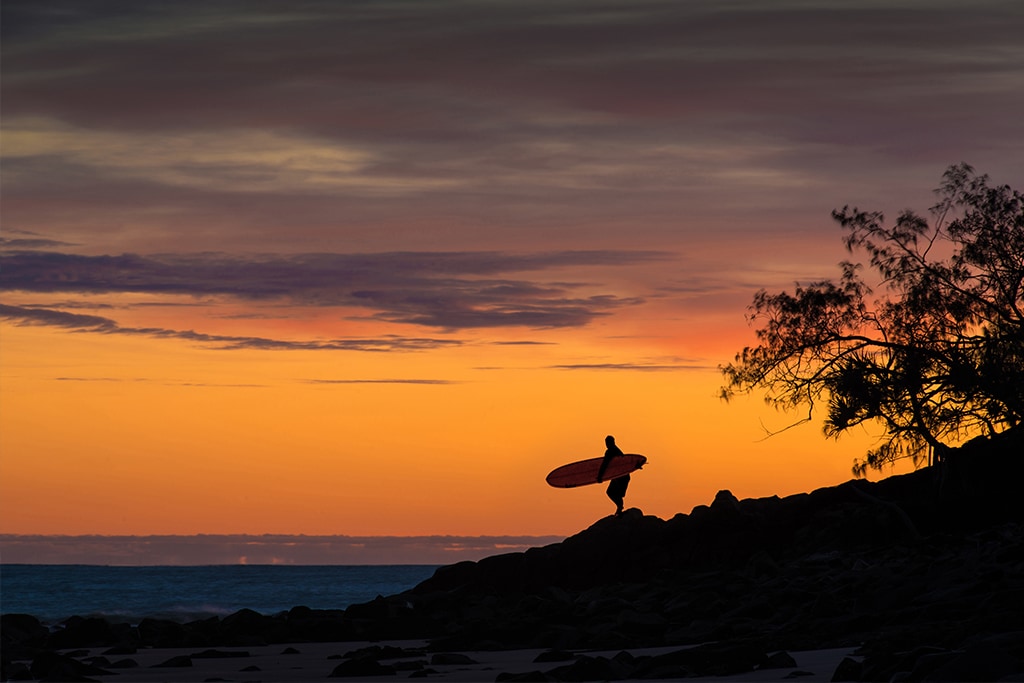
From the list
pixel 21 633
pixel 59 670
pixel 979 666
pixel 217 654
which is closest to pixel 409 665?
pixel 59 670

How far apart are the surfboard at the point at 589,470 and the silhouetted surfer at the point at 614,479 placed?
215 millimetres

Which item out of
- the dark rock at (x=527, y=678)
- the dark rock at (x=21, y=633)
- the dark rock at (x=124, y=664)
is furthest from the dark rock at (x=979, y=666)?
the dark rock at (x=21, y=633)

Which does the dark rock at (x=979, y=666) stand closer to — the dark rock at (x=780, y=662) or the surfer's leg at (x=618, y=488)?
the dark rock at (x=780, y=662)

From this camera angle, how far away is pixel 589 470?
4100 cm

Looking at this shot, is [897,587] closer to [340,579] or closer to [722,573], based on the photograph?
[722,573]

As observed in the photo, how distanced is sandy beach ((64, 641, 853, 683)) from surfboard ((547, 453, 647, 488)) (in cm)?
1328

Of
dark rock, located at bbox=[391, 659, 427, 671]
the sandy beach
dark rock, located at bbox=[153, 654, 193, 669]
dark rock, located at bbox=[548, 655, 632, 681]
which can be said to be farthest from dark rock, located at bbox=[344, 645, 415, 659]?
dark rock, located at bbox=[548, 655, 632, 681]

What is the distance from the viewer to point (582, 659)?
17094mm

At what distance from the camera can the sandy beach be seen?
649 inches

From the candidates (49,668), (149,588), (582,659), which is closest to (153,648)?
(49,668)

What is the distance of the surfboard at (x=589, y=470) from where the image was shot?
39203mm

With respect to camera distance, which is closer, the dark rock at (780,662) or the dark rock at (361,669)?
the dark rock at (780,662)

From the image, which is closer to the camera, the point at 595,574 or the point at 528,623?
the point at 528,623

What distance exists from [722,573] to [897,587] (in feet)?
27.5
